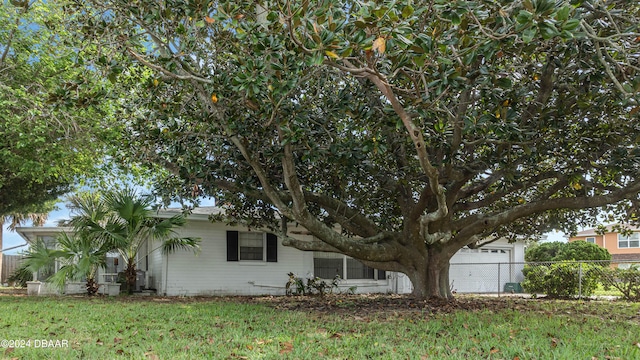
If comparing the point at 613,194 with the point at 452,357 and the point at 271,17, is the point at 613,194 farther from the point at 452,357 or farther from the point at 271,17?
the point at 271,17

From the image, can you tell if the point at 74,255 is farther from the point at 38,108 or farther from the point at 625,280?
the point at 625,280

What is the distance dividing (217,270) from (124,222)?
3.44 m

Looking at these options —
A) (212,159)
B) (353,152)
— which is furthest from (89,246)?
(353,152)

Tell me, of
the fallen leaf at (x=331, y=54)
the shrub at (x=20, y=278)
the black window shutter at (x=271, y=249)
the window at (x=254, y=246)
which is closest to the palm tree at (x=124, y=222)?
the window at (x=254, y=246)

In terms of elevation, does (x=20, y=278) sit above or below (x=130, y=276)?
below

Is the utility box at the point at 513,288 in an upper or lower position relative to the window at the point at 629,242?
lower

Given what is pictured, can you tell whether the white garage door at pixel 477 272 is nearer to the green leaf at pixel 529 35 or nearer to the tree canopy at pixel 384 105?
the tree canopy at pixel 384 105

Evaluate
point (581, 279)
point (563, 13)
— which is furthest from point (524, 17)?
point (581, 279)

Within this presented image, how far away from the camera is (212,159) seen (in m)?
11.0

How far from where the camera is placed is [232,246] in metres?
16.3

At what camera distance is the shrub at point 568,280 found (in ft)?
51.6

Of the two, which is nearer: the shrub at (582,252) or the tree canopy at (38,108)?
the tree canopy at (38,108)

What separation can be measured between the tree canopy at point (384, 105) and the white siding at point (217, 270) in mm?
2610

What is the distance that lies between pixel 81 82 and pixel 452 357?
6.52m
